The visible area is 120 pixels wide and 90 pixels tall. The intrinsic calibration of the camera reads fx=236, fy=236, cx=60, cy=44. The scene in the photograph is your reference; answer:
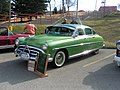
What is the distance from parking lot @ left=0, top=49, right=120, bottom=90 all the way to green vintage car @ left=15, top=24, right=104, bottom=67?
42 cm

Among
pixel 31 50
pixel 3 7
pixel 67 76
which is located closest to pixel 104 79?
pixel 67 76

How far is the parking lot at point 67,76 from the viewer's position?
19.9ft

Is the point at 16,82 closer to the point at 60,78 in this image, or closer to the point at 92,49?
the point at 60,78

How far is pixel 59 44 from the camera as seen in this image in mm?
8070

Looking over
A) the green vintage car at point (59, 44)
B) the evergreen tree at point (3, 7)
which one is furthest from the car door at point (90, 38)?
the evergreen tree at point (3, 7)

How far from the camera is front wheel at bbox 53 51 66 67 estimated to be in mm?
8023

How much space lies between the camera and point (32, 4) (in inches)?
1750

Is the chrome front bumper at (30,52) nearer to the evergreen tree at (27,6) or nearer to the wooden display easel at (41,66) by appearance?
the wooden display easel at (41,66)

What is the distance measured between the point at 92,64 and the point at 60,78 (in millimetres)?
2307

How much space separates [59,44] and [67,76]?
1.43 meters

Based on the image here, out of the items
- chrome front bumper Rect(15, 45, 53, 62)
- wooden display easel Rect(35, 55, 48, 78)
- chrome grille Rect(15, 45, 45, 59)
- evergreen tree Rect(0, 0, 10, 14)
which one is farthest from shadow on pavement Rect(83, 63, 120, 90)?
evergreen tree Rect(0, 0, 10, 14)

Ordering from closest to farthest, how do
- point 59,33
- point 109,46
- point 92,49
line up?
point 59,33
point 92,49
point 109,46

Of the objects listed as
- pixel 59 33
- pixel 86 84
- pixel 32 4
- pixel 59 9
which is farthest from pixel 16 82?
pixel 59 9

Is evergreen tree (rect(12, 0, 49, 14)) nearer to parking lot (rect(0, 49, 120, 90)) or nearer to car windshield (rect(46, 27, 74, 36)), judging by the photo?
car windshield (rect(46, 27, 74, 36))
